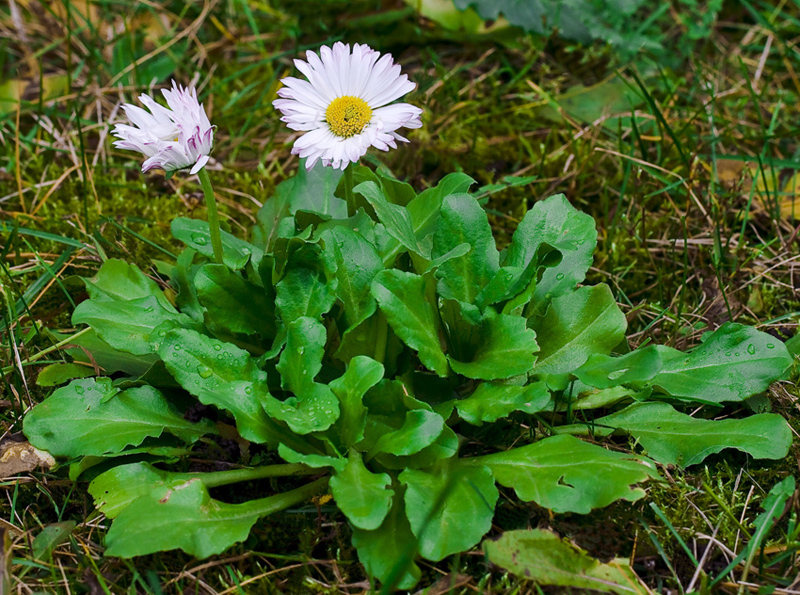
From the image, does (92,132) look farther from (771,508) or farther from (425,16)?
(771,508)

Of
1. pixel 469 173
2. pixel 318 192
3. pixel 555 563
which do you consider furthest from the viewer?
pixel 469 173

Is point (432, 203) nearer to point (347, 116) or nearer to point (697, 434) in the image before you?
point (347, 116)

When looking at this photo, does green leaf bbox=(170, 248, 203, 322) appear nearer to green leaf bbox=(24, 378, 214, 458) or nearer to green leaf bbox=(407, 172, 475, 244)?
green leaf bbox=(24, 378, 214, 458)

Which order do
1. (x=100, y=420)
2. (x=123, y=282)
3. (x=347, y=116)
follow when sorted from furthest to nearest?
(x=123, y=282)
(x=347, y=116)
(x=100, y=420)

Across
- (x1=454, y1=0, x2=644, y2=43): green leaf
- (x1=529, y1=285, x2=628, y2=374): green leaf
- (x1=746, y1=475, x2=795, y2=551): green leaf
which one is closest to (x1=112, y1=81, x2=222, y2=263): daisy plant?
(x1=529, y1=285, x2=628, y2=374): green leaf

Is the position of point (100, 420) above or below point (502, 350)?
below

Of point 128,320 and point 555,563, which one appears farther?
point 128,320

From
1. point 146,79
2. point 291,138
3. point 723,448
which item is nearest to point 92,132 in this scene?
point 146,79

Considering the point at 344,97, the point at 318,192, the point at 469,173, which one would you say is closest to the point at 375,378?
the point at 344,97

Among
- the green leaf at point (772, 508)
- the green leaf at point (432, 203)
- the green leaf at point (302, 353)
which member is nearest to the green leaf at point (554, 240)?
the green leaf at point (432, 203)
